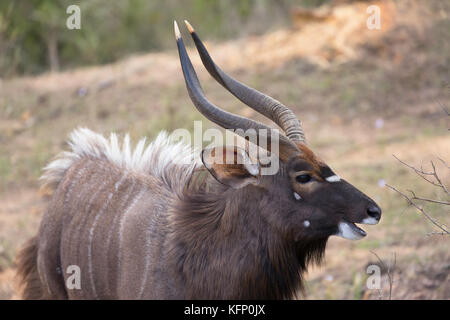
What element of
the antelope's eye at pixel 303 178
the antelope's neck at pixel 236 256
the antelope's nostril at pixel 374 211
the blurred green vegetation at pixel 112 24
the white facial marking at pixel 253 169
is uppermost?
the blurred green vegetation at pixel 112 24

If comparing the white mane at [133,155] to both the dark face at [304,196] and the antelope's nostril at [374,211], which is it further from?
the antelope's nostril at [374,211]

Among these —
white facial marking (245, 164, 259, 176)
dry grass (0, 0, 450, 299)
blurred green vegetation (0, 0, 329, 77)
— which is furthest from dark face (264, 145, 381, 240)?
blurred green vegetation (0, 0, 329, 77)

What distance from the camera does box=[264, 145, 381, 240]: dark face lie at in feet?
10.2

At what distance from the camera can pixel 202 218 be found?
3436mm

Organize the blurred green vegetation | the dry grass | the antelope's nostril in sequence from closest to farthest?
the antelope's nostril < the dry grass < the blurred green vegetation

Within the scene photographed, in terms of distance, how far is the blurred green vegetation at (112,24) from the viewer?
12.1m

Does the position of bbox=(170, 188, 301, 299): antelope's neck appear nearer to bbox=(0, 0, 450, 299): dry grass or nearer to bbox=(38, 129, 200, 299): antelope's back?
bbox=(38, 129, 200, 299): antelope's back

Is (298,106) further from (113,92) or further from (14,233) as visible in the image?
(14,233)

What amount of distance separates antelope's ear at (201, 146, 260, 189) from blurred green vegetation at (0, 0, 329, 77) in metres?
8.95

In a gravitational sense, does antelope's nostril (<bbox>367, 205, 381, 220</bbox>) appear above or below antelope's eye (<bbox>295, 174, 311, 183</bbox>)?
below

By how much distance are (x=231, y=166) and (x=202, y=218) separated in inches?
13.8

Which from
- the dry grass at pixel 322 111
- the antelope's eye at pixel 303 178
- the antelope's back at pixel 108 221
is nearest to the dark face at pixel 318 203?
the antelope's eye at pixel 303 178
